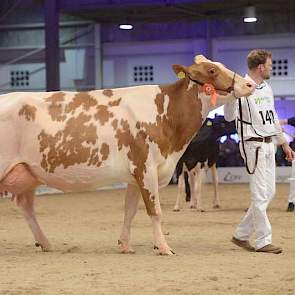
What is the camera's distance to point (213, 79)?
29.0 ft

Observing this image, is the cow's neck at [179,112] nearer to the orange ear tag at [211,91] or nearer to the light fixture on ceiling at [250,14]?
the orange ear tag at [211,91]

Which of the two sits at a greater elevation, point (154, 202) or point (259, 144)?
point (259, 144)

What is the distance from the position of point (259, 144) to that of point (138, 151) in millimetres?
1358

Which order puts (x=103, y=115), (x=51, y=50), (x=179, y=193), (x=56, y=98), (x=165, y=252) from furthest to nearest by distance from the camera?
(x=51, y=50), (x=179, y=193), (x=56, y=98), (x=103, y=115), (x=165, y=252)

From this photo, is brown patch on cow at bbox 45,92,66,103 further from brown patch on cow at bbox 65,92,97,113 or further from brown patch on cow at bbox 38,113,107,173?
brown patch on cow at bbox 38,113,107,173

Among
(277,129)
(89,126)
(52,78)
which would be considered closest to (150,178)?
(89,126)

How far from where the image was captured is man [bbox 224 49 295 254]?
851 cm

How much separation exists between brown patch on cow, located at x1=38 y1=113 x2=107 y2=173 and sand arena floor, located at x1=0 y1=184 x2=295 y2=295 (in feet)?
3.43

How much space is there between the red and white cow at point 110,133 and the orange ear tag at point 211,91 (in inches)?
0.6

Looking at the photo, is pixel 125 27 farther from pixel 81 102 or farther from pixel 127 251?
pixel 127 251

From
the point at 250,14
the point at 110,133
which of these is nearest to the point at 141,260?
the point at 110,133

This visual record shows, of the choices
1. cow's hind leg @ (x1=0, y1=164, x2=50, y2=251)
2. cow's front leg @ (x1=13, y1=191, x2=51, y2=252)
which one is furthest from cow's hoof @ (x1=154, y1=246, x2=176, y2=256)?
cow's front leg @ (x1=13, y1=191, x2=51, y2=252)

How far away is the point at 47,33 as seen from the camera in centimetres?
2514

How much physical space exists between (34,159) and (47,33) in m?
17.1
